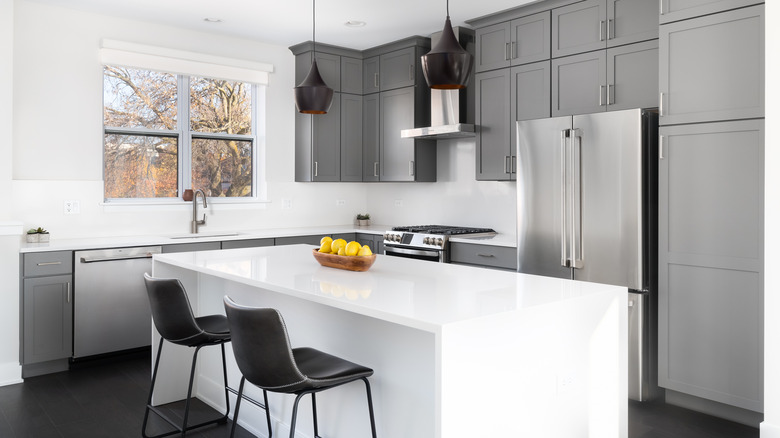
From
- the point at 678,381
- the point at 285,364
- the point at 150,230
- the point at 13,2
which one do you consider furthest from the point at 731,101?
the point at 13,2

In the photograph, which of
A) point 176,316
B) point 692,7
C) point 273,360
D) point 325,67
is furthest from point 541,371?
point 325,67

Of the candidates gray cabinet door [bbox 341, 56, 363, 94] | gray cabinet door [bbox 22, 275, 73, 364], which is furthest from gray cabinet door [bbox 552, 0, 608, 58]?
gray cabinet door [bbox 22, 275, 73, 364]

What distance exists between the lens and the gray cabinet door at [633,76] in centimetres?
374

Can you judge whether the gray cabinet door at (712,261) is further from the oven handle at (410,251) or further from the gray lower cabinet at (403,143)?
the gray lower cabinet at (403,143)

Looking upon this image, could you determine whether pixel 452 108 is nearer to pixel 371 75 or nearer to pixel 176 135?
pixel 371 75

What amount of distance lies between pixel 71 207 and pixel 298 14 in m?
2.30

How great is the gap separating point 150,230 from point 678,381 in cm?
406

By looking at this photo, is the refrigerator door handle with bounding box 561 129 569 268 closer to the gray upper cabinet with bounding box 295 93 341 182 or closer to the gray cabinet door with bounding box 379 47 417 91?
the gray cabinet door with bounding box 379 47 417 91

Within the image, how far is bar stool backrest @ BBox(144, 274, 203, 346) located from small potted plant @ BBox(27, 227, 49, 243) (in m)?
1.97

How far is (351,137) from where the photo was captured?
5.95 m

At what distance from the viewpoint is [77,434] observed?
10.1ft

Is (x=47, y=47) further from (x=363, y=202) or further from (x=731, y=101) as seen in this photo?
(x=731, y=101)

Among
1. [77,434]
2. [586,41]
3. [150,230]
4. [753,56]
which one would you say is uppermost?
[586,41]

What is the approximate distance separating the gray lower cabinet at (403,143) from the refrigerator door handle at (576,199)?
1954 mm
